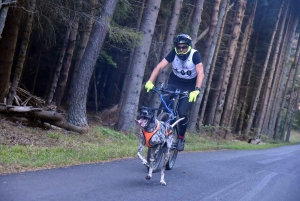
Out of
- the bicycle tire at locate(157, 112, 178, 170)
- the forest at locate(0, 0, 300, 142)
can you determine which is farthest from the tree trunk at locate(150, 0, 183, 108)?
the bicycle tire at locate(157, 112, 178, 170)

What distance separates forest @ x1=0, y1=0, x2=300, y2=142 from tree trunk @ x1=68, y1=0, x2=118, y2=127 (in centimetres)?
Answer: 3

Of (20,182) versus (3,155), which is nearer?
(20,182)

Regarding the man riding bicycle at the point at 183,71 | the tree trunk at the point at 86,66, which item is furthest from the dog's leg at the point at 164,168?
the tree trunk at the point at 86,66

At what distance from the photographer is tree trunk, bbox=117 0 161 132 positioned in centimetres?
1551

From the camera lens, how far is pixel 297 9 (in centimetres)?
3503

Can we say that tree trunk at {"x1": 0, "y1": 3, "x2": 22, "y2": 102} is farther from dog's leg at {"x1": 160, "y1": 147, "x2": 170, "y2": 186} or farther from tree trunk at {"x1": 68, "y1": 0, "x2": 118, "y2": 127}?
dog's leg at {"x1": 160, "y1": 147, "x2": 170, "y2": 186}

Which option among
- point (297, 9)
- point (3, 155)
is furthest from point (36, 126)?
point (297, 9)

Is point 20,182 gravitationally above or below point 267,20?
below

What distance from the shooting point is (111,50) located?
82.8ft

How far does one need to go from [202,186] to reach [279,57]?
30.3m

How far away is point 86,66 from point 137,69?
285 centimetres

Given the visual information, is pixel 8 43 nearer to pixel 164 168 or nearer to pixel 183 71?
pixel 183 71

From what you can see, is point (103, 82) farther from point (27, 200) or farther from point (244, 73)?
point (27, 200)

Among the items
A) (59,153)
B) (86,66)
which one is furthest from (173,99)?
(86,66)
